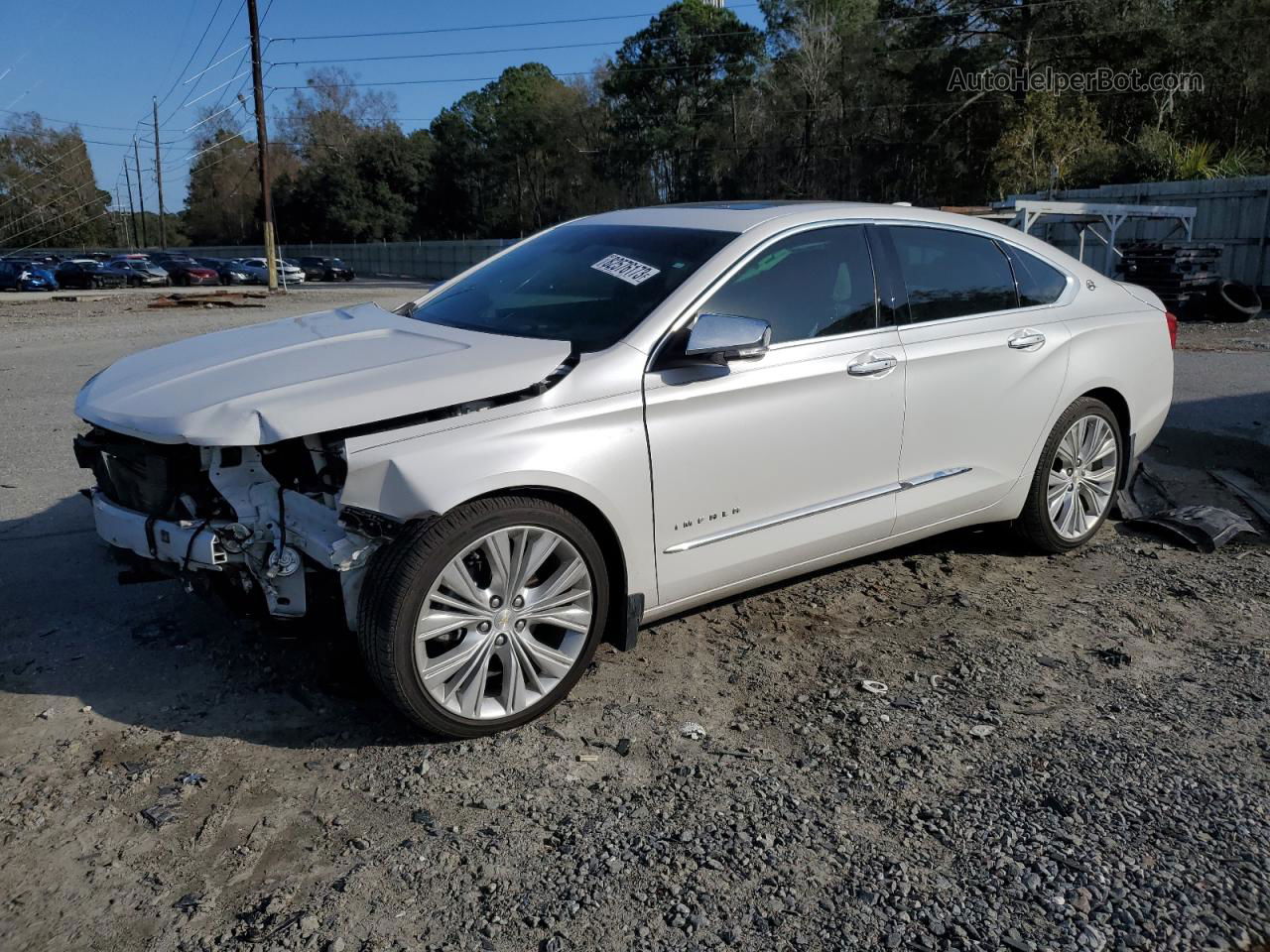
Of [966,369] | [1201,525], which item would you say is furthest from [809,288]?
[1201,525]

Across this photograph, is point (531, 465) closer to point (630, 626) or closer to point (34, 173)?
point (630, 626)

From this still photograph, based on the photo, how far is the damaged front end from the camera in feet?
10.7

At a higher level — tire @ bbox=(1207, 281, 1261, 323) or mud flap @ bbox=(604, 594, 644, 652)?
tire @ bbox=(1207, 281, 1261, 323)

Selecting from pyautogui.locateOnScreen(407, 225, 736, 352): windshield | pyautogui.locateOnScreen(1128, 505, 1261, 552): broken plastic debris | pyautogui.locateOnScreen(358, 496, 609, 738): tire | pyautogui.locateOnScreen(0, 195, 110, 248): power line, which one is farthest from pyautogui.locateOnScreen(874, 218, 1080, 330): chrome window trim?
pyautogui.locateOnScreen(0, 195, 110, 248): power line

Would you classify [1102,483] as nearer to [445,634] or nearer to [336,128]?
[445,634]

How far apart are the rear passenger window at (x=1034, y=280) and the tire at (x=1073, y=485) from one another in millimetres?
538

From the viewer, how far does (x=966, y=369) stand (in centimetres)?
452

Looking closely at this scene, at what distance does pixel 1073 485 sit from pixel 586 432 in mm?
2892

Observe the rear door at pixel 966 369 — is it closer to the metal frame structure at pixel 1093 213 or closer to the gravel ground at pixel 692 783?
the gravel ground at pixel 692 783

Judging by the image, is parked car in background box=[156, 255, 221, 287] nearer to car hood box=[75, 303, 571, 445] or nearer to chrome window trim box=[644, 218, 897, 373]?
car hood box=[75, 303, 571, 445]

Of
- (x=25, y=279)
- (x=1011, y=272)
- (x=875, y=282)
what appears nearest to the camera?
(x=875, y=282)

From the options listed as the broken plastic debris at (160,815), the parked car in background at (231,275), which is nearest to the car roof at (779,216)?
the broken plastic debris at (160,815)

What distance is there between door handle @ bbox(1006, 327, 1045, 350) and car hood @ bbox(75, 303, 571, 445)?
2.25 metres

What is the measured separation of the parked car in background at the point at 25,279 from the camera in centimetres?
4250
